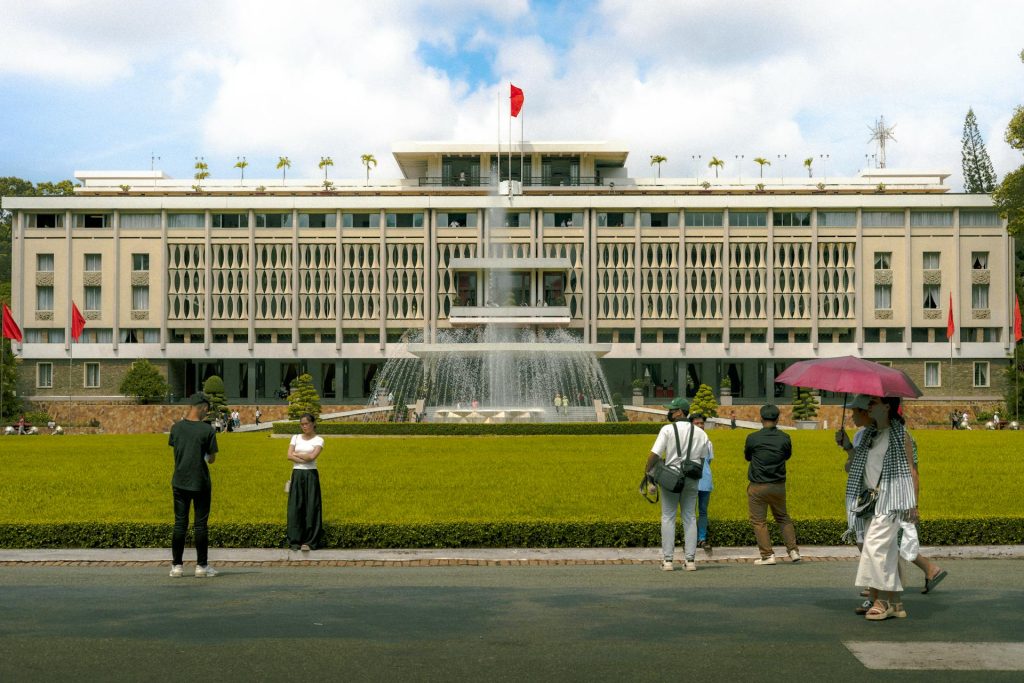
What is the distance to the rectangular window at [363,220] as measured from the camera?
283 ft

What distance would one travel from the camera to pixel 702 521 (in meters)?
15.1

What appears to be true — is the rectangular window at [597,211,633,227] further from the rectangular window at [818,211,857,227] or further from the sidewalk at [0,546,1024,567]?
the sidewalk at [0,546,1024,567]

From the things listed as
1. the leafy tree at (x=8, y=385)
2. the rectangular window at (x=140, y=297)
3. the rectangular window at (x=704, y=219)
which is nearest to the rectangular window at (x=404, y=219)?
the rectangular window at (x=140, y=297)

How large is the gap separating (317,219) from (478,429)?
4577 centimetres

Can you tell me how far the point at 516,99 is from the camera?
281ft

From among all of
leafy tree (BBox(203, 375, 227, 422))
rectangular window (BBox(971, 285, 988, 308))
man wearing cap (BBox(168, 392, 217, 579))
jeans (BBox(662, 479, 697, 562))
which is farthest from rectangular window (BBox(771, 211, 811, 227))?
man wearing cap (BBox(168, 392, 217, 579))

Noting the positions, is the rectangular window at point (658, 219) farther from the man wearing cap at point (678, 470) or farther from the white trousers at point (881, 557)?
the white trousers at point (881, 557)

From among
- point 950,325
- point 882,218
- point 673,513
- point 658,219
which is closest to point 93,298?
point 658,219

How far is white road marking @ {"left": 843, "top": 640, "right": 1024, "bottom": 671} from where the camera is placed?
8469 mm

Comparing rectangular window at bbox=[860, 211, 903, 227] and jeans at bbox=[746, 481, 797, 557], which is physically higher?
rectangular window at bbox=[860, 211, 903, 227]

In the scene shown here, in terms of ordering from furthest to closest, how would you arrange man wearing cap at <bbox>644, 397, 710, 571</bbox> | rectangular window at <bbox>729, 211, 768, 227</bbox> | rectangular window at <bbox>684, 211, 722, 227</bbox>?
rectangular window at <bbox>684, 211, 722, 227</bbox>, rectangular window at <bbox>729, 211, 768, 227</bbox>, man wearing cap at <bbox>644, 397, 710, 571</bbox>

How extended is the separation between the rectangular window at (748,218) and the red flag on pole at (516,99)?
1743 cm

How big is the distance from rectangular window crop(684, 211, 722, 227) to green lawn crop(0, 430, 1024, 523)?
164 feet

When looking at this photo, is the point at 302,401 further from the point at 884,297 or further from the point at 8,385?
the point at 884,297
